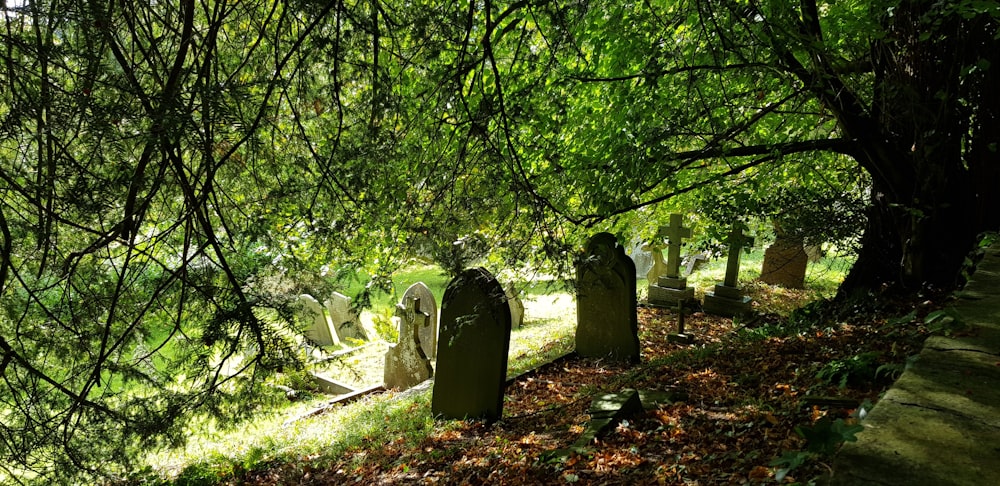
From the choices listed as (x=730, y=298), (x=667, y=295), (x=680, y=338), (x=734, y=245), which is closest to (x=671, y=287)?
(x=667, y=295)

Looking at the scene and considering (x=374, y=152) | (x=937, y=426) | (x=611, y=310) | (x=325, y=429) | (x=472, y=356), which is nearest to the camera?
(x=937, y=426)

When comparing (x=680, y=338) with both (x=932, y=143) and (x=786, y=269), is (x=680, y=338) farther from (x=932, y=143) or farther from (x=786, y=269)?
(x=786, y=269)

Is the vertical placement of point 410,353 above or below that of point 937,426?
below

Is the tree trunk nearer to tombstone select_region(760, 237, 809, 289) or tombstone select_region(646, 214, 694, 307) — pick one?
tombstone select_region(646, 214, 694, 307)

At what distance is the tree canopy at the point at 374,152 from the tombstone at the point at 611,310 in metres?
1.34

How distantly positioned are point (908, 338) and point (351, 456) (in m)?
4.44

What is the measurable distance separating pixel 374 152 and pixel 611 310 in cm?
455

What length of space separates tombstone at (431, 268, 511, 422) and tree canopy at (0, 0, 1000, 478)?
1.84 feet

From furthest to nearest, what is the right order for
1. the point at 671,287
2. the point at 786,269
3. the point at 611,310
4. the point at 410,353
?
the point at 786,269 < the point at 671,287 < the point at 410,353 < the point at 611,310

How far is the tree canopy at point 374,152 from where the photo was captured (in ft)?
9.06

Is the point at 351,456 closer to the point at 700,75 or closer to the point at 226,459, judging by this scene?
the point at 226,459

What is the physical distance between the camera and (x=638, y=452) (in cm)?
359

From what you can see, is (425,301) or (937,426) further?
(425,301)

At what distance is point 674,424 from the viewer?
13.0 ft
